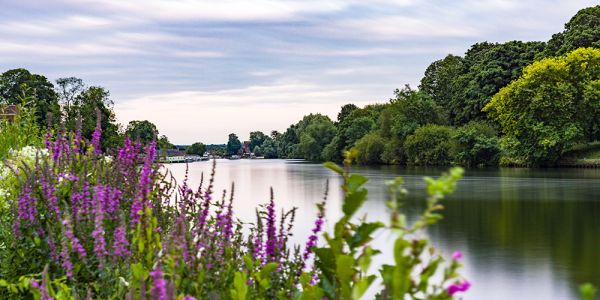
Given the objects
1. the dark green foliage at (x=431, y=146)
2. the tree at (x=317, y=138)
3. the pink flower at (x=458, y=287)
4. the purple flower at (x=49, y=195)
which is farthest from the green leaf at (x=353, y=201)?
the tree at (x=317, y=138)

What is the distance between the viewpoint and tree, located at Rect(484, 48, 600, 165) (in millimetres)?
56750

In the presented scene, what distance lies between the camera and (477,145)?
64188 millimetres

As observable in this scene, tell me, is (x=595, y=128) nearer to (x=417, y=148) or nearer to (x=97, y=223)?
(x=417, y=148)

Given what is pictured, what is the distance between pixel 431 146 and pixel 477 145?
8775 mm

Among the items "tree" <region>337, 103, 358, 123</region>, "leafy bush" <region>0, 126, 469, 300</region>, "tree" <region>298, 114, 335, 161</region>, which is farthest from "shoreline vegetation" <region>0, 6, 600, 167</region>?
"leafy bush" <region>0, 126, 469, 300</region>

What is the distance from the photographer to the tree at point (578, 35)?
63500 mm

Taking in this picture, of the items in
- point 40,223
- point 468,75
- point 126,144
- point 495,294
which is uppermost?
point 468,75

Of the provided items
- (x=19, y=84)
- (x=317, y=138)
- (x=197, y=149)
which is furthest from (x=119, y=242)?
(x=197, y=149)

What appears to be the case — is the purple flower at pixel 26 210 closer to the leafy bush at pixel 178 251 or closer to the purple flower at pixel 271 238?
the leafy bush at pixel 178 251

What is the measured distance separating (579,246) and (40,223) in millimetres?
15530

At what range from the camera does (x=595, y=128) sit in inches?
2303

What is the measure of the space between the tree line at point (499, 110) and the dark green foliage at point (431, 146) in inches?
4.0

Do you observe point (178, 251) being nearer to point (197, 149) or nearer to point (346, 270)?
point (346, 270)

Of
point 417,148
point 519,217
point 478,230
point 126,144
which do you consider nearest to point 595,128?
point 417,148
